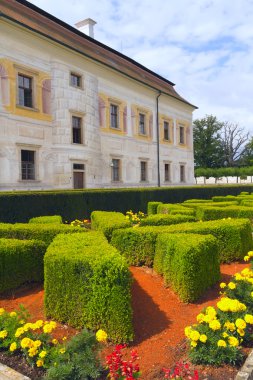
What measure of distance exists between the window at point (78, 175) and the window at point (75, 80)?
4449 millimetres

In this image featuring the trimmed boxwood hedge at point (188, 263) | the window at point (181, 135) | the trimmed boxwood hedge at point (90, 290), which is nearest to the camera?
the trimmed boxwood hedge at point (90, 290)

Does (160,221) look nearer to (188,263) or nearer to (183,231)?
(183,231)

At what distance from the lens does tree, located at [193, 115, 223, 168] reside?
2329 inches

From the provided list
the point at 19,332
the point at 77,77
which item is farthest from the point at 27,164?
the point at 19,332

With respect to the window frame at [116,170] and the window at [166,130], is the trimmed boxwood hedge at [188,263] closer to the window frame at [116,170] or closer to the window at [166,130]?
the window frame at [116,170]

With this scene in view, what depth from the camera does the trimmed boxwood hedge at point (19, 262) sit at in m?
4.59

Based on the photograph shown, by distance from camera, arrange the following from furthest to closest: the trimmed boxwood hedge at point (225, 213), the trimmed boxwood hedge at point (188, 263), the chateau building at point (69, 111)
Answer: the chateau building at point (69, 111) < the trimmed boxwood hedge at point (225, 213) < the trimmed boxwood hedge at point (188, 263)

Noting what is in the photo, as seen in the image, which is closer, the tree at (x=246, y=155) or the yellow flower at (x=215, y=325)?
the yellow flower at (x=215, y=325)

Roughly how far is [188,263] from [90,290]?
1.40m

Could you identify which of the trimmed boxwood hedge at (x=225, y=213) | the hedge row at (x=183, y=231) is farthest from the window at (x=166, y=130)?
the hedge row at (x=183, y=231)

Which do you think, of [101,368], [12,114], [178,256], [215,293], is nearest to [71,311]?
[101,368]

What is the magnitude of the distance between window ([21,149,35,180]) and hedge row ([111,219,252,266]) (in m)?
11.6

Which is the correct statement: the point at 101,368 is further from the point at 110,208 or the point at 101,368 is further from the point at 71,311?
the point at 110,208

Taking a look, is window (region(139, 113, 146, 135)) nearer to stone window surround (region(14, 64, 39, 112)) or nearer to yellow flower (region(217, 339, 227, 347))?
stone window surround (region(14, 64, 39, 112))
